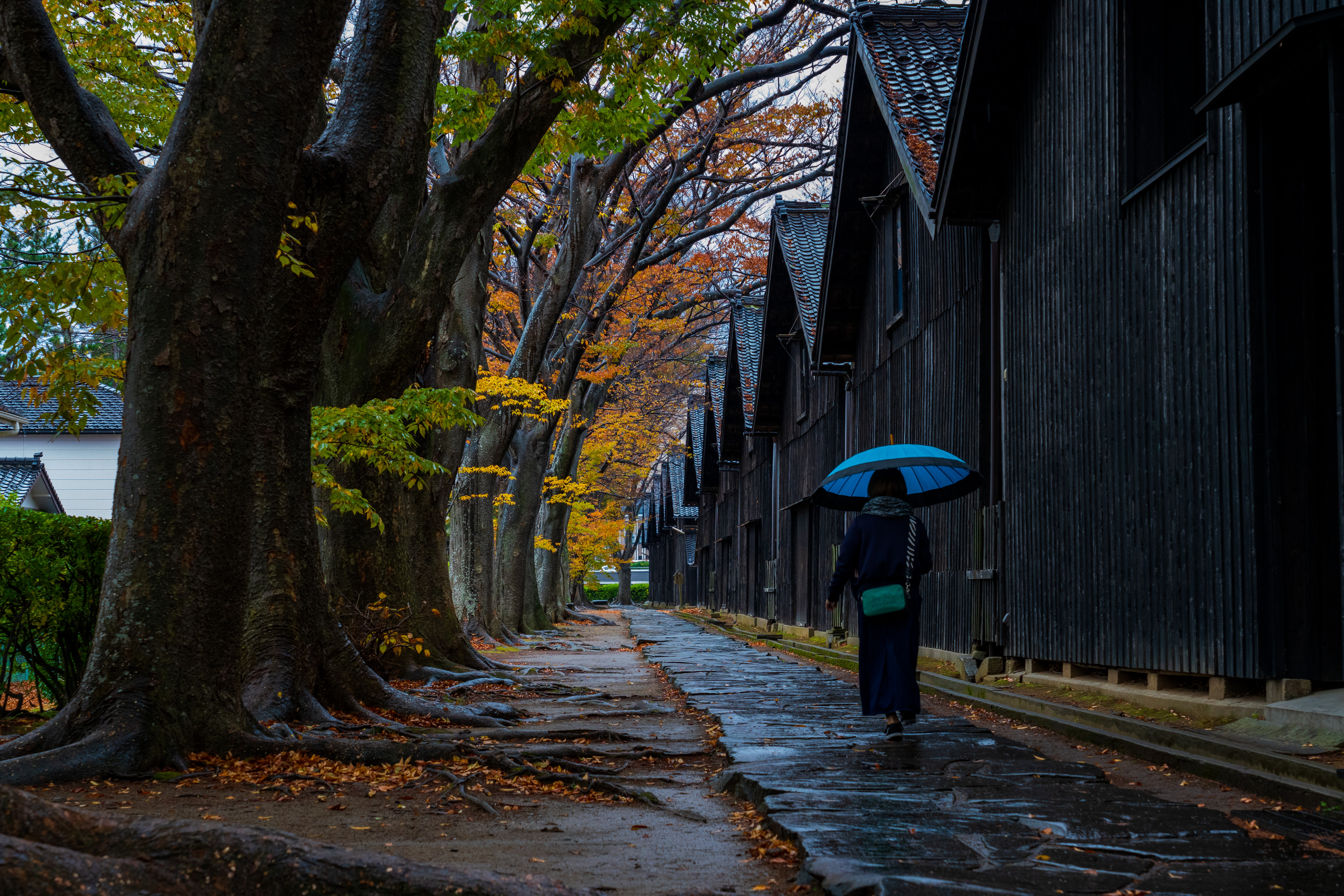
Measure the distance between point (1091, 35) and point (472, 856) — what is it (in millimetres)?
8884

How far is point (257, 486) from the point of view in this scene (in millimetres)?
7172

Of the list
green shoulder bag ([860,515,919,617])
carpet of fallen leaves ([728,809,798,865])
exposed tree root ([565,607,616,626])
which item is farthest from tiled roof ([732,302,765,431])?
carpet of fallen leaves ([728,809,798,865])

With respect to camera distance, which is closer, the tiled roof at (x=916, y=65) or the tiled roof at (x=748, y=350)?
the tiled roof at (x=916, y=65)

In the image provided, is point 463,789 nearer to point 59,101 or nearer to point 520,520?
point 59,101

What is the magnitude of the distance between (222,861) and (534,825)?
2.15 metres

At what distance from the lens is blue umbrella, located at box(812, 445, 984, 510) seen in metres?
9.21

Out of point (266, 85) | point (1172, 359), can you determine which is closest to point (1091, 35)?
point (1172, 359)

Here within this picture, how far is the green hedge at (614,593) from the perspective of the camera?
285ft

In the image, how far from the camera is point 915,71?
1538cm

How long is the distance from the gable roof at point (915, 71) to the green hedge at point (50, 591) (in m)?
9.13

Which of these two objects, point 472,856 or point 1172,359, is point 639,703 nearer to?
point 1172,359

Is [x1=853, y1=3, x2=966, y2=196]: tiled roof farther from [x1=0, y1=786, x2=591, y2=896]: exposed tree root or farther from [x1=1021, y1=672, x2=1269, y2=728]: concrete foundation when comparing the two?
[x1=0, y1=786, x2=591, y2=896]: exposed tree root

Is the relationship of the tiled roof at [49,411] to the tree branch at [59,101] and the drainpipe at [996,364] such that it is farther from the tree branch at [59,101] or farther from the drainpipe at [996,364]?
the tree branch at [59,101]

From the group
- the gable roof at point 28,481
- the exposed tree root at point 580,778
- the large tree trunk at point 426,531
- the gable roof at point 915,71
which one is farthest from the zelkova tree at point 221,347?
the gable roof at point 28,481
